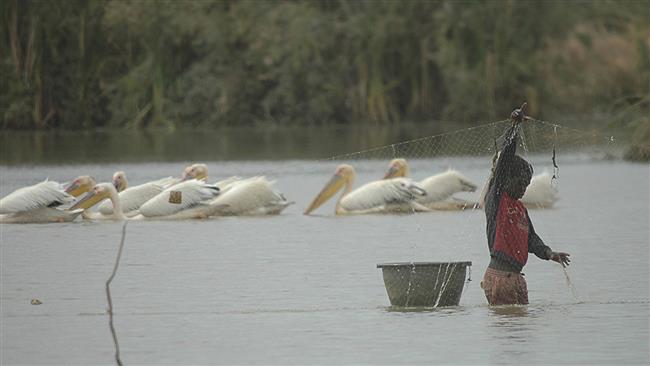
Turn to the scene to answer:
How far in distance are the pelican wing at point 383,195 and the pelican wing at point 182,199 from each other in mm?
1843

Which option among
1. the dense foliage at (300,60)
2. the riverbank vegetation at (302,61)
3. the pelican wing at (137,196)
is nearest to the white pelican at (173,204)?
the pelican wing at (137,196)

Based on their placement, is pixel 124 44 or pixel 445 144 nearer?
pixel 445 144

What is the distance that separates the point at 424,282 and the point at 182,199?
9331mm

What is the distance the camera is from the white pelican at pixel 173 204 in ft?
69.5

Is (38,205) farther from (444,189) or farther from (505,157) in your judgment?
(505,157)

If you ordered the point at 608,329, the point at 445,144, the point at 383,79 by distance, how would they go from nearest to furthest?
1. the point at 608,329
2. the point at 445,144
3. the point at 383,79

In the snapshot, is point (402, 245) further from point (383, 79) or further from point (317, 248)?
point (383, 79)

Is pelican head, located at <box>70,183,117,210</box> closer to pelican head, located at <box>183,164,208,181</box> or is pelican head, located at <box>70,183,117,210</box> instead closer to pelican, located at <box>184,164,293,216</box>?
pelican, located at <box>184,164,293,216</box>

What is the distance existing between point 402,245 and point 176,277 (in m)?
3.48

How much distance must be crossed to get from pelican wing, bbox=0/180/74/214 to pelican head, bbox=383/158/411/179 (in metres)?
4.77

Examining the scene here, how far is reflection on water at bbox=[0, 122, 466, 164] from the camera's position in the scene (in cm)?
3644

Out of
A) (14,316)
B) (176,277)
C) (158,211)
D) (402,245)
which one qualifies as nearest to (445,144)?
(158,211)

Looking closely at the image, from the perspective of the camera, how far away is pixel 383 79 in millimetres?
56531

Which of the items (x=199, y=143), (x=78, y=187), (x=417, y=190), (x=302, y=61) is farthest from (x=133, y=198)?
(x=302, y=61)
